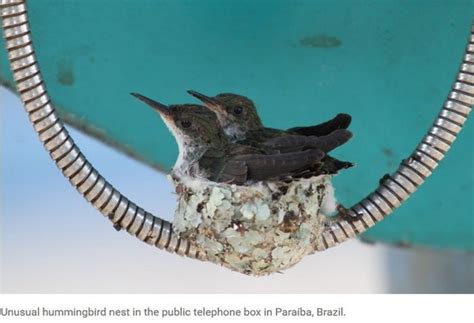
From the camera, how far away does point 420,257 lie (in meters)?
2.54

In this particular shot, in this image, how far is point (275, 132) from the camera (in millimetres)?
1766

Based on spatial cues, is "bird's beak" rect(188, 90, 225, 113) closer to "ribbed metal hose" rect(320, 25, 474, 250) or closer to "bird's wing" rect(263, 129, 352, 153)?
"bird's wing" rect(263, 129, 352, 153)

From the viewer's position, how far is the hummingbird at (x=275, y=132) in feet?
5.09

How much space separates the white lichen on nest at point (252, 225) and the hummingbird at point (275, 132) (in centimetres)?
7

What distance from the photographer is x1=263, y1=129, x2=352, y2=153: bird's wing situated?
1530mm

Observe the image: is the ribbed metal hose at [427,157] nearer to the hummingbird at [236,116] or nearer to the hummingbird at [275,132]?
the hummingbird at [275,132]

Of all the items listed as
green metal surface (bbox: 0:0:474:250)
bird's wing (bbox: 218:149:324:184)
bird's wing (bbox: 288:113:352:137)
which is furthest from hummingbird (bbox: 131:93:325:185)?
green metal surface (bbox: 0:0:474:250)

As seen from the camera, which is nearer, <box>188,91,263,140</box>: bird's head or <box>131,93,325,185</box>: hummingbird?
<box>131,93,325,185</box>: hummingbird

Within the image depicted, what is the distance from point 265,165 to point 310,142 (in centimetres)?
10

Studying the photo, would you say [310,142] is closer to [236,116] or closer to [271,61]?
[236,116]

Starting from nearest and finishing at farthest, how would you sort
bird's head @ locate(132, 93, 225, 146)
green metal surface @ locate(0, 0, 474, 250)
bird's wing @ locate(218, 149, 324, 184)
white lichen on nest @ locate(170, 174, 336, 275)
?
bird's wing @ locate(218, 149, 324, 184) → white lichen on nest @ locate(170, 174, 336, 275) → bird's head @ locate(132, 93, 225, 146) → green metal surface @ locate(0, 0, 474, 250)

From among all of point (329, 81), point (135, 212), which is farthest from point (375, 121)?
point (135, 212)

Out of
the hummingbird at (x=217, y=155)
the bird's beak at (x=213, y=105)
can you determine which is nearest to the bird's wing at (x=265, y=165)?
the hummingbird at (x=217, y=155)

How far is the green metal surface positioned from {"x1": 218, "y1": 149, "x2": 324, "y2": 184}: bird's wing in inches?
23.0
